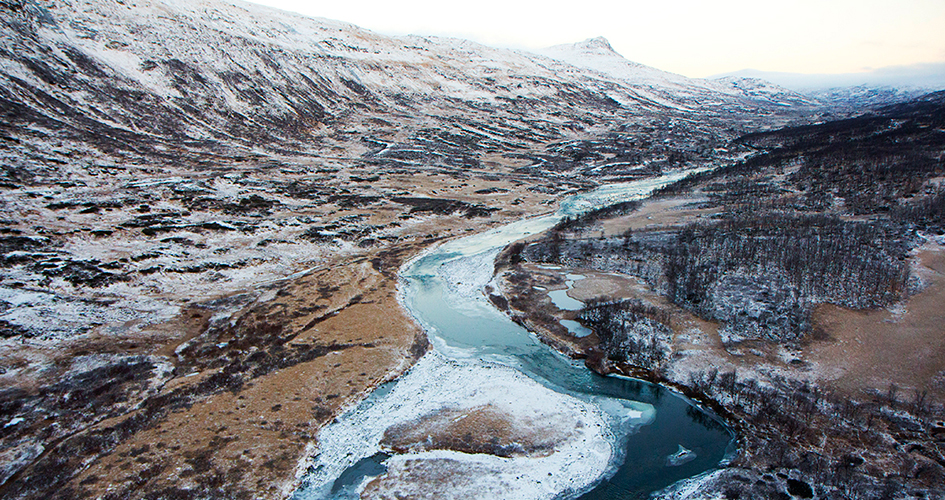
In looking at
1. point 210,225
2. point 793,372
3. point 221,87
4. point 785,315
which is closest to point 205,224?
point 210,225

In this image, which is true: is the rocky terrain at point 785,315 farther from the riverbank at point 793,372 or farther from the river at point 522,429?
the river at point 522,429

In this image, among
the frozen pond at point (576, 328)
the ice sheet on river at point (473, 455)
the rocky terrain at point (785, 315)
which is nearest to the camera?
the ice sheet on river at point (473, 455)

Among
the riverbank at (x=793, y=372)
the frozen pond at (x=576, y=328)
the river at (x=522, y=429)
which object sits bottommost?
the river at (x=522, y=429)

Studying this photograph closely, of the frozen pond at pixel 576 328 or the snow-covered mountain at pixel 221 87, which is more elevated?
the snow-covered mountain at pixel 221 87

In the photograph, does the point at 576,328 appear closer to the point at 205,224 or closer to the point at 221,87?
the point at 205,224

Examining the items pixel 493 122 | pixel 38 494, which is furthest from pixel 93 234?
pixel 493 122

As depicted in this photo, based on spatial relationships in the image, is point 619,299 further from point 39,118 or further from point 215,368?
point 39,118

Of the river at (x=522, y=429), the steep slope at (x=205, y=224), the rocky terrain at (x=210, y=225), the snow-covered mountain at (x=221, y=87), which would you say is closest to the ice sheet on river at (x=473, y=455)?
the river at (x=522, y=429)
